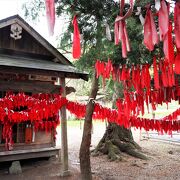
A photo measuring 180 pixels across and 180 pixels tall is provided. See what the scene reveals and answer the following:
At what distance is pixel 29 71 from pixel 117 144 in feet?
21.3

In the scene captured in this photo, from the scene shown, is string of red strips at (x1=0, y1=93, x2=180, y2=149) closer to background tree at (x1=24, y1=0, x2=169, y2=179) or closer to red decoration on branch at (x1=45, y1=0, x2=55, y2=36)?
background tree at (x1=24, y1=0, x2=169, y2=179)

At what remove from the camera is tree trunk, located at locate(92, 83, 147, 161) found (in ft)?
42.8

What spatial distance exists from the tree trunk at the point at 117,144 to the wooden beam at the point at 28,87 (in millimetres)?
3667

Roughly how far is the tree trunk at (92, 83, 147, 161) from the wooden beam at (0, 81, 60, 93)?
3.67 metres

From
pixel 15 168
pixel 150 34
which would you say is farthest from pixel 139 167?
pixel 150 34

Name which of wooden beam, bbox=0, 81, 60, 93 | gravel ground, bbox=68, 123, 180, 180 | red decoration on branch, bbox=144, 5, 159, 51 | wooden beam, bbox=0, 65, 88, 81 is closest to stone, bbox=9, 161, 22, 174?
gravel ground, bbox=68, 123, 180, 180

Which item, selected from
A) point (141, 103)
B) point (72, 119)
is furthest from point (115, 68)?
point (72, 119)

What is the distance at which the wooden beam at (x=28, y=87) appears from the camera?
933cm

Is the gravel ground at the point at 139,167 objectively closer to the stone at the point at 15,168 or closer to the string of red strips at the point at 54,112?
the stone at the point at 15,168

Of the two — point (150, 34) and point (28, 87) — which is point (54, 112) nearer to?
point (28, 87)

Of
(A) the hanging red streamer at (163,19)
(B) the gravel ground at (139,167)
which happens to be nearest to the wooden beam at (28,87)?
(B) the gravel ground at (139,167)

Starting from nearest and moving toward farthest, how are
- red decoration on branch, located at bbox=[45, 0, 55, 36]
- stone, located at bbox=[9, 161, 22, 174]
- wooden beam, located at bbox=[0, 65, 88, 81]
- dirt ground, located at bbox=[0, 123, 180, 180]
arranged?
1. red decoration on branch, located at bbox=[45, 0, 55, 36]
2. wooden beam, located at bbox=[0, 65, 88, 81]
3. dirt ground, located at bbox=[0, 123, 180, 180]
4. stone, located at bbox=[9, 161, 22, 174]

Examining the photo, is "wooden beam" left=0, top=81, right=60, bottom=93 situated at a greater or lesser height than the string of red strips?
greater

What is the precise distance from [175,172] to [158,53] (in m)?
5.63
